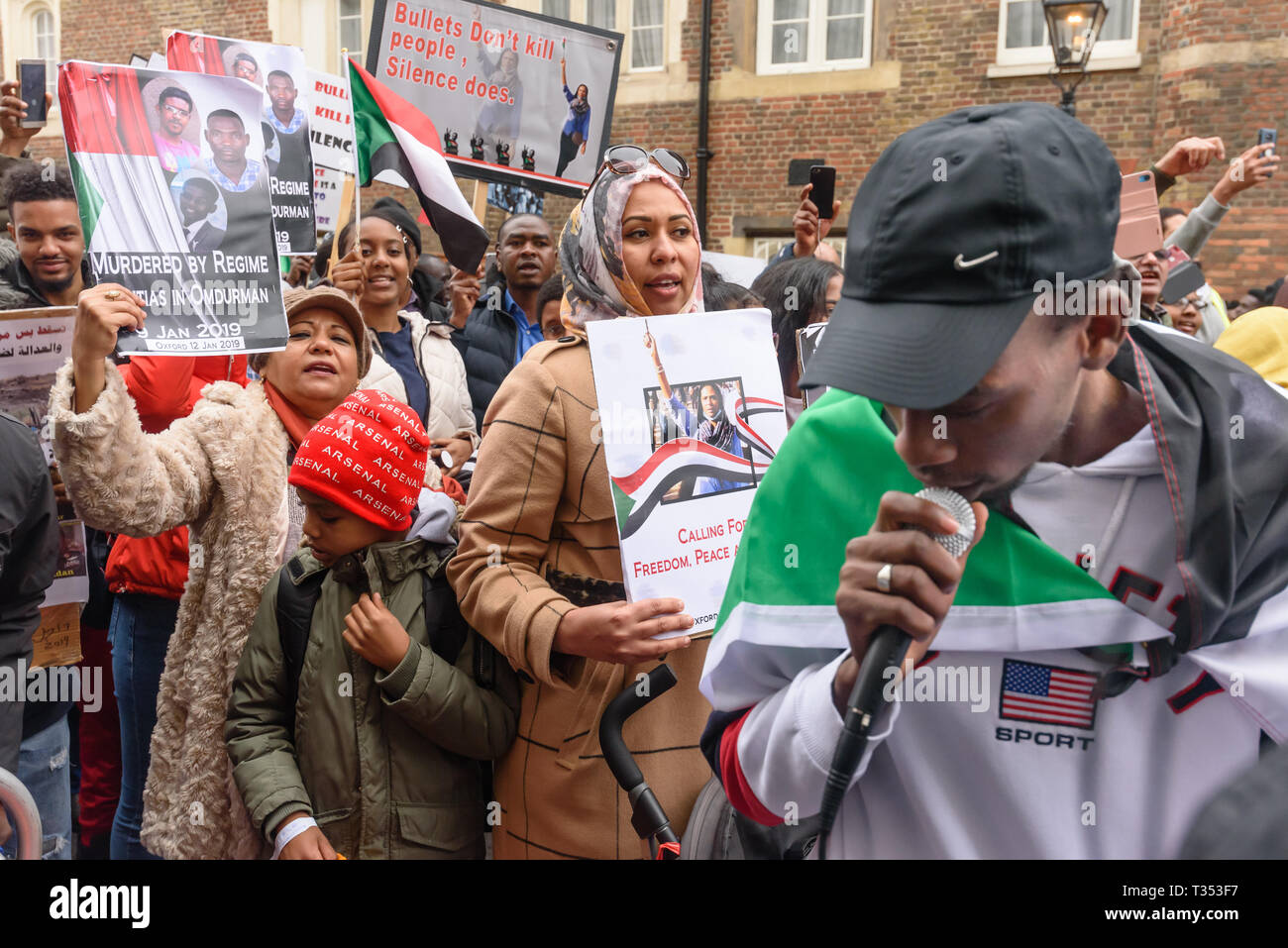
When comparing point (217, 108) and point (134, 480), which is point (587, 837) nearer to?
point (134, 480)

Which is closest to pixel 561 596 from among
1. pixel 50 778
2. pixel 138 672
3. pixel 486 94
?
pixel 50 778

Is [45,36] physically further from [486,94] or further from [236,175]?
[236,175]

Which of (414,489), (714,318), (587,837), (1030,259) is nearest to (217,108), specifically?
(414,489)

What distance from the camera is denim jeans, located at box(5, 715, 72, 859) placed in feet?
10.0

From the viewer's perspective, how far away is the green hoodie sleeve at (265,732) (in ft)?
8.28

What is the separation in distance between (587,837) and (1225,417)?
150 cm

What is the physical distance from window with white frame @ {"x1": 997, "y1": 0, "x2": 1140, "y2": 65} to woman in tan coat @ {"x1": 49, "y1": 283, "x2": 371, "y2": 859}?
11.2m

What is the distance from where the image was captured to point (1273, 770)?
2.16 feet

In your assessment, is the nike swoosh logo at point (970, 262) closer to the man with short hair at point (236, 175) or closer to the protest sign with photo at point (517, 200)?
the man with short hair at point (236, 175)

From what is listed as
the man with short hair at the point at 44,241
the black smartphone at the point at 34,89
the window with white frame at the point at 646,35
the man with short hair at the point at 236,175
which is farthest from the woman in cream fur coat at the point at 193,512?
the window with white frame at the point at 646,35

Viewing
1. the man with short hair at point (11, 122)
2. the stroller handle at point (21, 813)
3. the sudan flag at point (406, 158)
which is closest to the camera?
the stroller handle at point (21, 813)

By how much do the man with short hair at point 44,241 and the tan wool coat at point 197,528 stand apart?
1353 millimetres

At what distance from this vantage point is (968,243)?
3.52 ft

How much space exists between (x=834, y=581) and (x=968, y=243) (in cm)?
43
